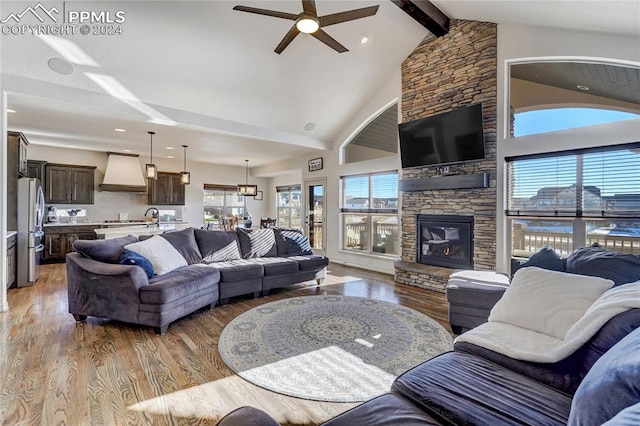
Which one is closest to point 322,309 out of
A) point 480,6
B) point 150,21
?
point 150,21

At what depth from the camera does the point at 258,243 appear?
5.09 meters

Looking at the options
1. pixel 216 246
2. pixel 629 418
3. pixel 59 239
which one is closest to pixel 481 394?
pixel 629 418

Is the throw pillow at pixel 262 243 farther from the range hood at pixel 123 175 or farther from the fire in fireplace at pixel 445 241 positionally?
the range hood at pixel 123 175

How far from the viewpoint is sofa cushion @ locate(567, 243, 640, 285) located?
231cm

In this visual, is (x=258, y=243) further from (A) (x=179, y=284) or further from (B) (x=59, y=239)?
(B) (x=59, y=239)

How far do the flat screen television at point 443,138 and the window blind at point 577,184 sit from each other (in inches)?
24.3

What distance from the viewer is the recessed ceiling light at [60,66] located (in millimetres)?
3639

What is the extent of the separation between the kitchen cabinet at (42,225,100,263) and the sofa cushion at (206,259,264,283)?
4618 millimetres

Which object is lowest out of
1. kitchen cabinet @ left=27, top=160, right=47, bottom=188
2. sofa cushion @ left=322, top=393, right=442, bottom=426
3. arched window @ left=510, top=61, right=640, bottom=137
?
sofa cushion @ left=322, top=393, right=442, bottom=426

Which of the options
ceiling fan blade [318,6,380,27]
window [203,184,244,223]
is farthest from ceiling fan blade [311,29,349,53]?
window [203,184,244,223]

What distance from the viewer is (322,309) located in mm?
3846

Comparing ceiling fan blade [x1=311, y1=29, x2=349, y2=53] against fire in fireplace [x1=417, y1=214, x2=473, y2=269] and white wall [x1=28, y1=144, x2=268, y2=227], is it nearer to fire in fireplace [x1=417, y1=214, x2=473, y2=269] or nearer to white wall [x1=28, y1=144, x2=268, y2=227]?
fire in fireplace [x1=417, y1=214, x2=473, y2=269]

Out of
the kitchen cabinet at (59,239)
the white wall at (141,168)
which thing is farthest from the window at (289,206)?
the kitchen cabinet at (59,239)

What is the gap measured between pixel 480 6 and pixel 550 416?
465cm
